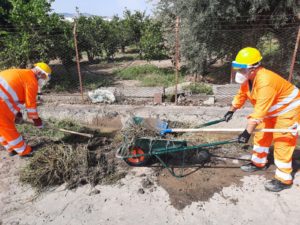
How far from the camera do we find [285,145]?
3549 millimetres

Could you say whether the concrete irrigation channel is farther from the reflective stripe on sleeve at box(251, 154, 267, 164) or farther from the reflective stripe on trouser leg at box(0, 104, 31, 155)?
the reflective stripe on trouser leg at box(0, 104, 31, 155)

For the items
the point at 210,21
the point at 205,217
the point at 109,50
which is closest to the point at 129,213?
the point at 205,217

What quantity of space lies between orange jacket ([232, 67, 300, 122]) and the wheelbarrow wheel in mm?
1847

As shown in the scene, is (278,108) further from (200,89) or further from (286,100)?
(200,89)

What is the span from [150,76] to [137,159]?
21.4ft

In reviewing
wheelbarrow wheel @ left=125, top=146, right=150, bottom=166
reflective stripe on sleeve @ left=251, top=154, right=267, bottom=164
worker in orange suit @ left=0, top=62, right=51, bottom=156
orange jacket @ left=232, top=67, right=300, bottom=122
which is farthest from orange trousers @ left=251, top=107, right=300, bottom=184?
worker in orange suit @ left=0, top=62, right=51, bottom=156

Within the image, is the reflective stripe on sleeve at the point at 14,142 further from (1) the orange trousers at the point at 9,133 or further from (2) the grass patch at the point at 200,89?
(2) the grass patch at the point at 200,89

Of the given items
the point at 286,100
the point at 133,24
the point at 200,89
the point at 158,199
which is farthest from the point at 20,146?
the point at 133,24

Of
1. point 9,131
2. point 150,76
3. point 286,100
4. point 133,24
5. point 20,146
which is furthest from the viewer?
point 133,24

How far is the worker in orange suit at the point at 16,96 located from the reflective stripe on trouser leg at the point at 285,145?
3930 mm

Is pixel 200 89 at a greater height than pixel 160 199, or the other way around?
pixel 200 89

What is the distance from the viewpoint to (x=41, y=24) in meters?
8.14

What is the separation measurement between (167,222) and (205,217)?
1.70ft

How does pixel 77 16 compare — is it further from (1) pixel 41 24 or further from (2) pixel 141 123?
(2) pixel 141 123
